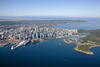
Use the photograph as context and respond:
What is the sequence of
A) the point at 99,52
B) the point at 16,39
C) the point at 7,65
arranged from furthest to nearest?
the point at 16,39 → the point at 99,52 → the point at 7,65

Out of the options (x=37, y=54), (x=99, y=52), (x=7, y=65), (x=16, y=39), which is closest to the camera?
(x=7, y=65)

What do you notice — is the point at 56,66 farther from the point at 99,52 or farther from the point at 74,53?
the point at 99,52

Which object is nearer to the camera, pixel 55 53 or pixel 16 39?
pixel 55 53

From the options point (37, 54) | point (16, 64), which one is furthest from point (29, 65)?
point (37, 54)

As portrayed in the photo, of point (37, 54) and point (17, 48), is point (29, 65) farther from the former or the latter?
point (17, 48)

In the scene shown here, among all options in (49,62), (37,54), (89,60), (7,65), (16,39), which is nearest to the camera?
(7,65)

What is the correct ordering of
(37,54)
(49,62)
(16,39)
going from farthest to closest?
(16,39) → (37,54) → (49,62)

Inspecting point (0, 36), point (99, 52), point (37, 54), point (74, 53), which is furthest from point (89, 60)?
point (0, 36)

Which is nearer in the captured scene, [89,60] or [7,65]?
[7,65]

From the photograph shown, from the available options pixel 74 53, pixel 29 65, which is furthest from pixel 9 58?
pixel 74 53
